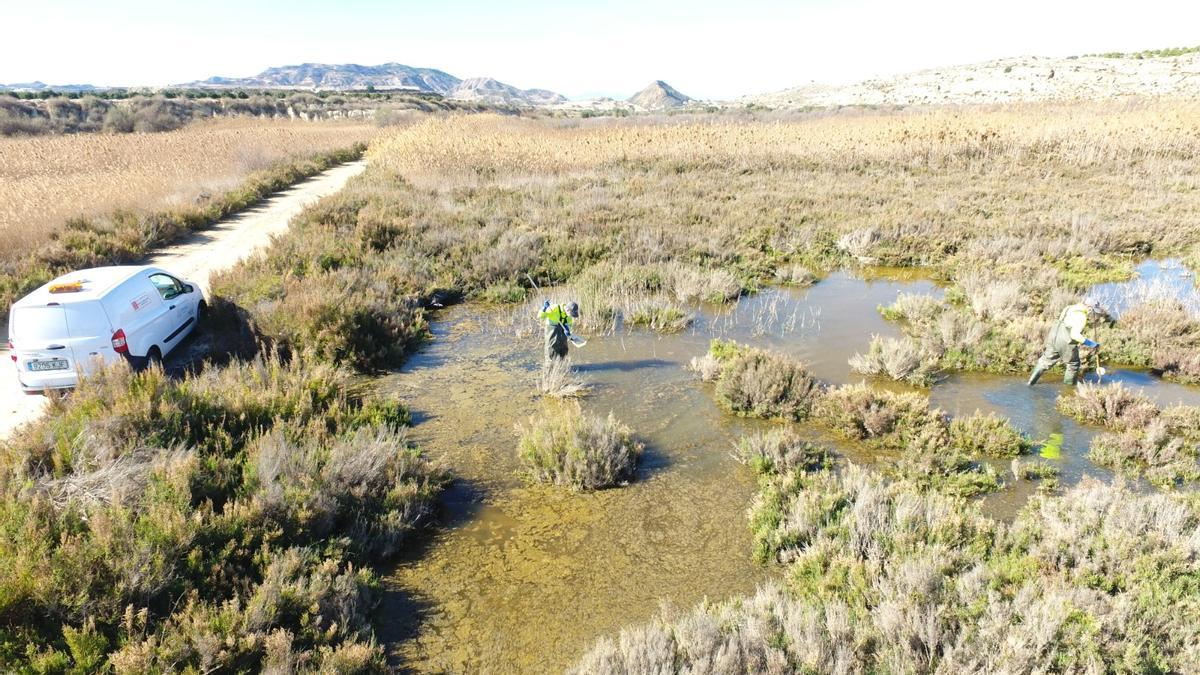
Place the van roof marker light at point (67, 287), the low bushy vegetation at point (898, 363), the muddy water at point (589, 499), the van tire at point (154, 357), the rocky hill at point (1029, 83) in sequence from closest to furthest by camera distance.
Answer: the muddy water at point (589, 499)
the van roof marker light at point (67, 287)
the van tire at point (154, 357)
the low bushy vegetation at point (898, 363)
the rocky hill at point (1029, 83)

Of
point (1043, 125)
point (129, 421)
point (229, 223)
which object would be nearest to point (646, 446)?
point (129, 421)

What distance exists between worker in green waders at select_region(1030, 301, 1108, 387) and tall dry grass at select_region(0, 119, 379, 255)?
19.6 meters

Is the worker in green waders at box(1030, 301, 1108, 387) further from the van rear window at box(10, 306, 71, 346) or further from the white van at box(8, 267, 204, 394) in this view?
the van rear window at box(10, 306, 71, 346)

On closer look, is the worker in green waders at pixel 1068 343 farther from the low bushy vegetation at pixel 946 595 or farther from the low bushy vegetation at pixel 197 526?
the low bushy vegetation at pixel 197 526

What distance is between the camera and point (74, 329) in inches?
305

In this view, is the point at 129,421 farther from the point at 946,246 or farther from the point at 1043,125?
the point at 1043,125

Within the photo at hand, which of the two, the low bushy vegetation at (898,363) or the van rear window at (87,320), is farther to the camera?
the low bushy vegetation at (898,363)

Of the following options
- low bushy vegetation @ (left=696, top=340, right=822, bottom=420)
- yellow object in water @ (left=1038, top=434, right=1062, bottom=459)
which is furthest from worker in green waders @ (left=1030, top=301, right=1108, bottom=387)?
low bushy vegetation @ (left=696, top=340, right=822, bottom=420)

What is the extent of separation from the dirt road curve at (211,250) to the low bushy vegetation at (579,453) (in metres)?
6.26

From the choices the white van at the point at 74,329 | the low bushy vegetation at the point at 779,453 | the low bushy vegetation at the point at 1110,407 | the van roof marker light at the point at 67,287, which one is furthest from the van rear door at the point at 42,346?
the low bushy vegetation at the point at 1110,407

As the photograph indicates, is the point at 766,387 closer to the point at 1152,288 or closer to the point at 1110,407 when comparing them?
the point at 1110,407

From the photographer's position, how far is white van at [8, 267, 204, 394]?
7.65 m

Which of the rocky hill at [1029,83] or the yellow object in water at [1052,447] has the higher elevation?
the rocky hill at [1029,83]

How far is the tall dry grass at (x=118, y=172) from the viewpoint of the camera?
15.1m
